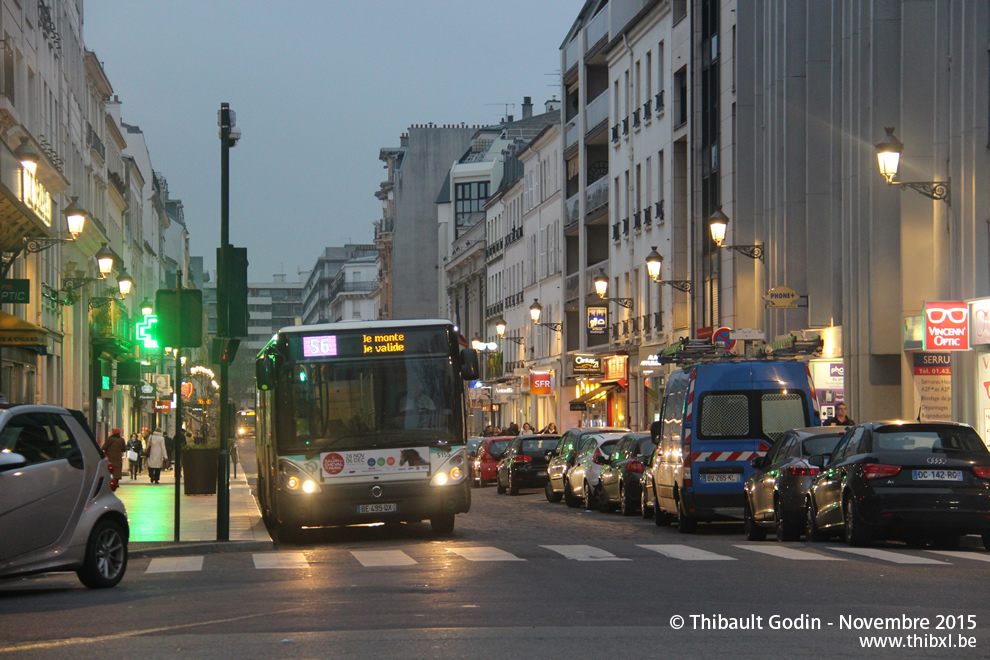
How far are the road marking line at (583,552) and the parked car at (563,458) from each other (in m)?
15.2

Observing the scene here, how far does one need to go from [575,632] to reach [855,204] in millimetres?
24433

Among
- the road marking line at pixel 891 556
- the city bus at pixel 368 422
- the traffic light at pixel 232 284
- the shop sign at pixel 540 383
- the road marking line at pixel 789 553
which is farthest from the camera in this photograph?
the shop sign at pixel 540 383

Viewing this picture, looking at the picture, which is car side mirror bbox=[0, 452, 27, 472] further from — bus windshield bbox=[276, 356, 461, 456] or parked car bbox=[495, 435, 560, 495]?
parked car bbox=[495, 435, 560, 495]

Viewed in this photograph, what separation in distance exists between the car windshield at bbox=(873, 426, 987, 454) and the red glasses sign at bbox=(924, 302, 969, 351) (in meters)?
9.38

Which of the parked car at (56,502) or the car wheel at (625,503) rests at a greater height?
the parked car at (56,502)

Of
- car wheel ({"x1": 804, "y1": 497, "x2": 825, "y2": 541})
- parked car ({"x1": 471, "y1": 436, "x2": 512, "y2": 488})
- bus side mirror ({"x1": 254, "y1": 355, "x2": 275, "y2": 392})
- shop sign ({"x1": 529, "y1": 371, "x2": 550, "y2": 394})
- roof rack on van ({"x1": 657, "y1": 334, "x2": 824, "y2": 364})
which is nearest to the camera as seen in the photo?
car wheel ({"x1": 804, "y1": 497, "x2": 825, "y2": 541})

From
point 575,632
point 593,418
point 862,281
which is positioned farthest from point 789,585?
point 593,418

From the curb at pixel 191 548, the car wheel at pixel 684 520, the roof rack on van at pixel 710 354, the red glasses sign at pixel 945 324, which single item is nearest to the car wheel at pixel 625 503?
the roof rack on van at pixel 710 354

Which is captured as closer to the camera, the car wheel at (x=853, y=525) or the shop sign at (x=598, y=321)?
the car wheel at (x=853, y=525)

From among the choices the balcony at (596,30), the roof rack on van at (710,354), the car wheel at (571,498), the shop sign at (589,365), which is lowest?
the car wheel at (571,498)

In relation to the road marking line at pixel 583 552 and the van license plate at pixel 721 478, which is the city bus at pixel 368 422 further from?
the van license plate at pixel 721 478

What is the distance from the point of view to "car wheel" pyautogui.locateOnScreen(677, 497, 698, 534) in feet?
72.9

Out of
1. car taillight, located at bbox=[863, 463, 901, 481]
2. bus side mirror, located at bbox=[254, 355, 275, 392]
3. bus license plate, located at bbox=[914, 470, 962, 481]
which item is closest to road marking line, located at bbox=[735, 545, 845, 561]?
car taillight, located at bbox=[863, 463, 901, 481]

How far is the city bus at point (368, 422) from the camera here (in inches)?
833
